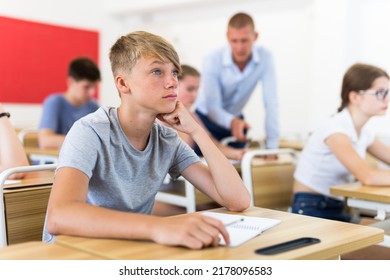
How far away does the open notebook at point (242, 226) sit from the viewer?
120 centimetres

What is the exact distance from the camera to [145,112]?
5.18 ft

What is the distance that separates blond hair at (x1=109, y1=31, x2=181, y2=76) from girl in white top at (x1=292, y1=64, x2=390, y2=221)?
124 centimetres

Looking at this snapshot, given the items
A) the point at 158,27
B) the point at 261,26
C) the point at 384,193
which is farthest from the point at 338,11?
the point at 384,193

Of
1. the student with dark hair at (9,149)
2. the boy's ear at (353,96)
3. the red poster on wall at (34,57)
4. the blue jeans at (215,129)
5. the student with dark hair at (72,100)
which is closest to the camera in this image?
the student with dark hair at (9,149)

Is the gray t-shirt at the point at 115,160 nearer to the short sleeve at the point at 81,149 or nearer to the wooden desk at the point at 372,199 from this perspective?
the short sleeve at the point at 81,149

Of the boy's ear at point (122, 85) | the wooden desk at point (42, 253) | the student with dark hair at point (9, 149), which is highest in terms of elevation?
the boy's ear at point (122, 85)

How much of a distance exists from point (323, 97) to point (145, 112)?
157 inches

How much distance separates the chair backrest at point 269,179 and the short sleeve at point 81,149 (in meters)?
1.07

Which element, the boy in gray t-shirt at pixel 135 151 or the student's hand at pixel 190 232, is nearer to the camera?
the student's hand at pixel 190 232

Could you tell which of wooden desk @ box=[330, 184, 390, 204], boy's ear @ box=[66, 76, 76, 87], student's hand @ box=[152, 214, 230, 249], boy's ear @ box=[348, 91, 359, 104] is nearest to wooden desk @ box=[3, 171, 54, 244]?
student's hand @ box=[152, 214, 230, 249]

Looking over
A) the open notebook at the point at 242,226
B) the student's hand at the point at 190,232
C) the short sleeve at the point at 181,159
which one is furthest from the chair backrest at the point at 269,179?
the student's hand at the point at 190,232

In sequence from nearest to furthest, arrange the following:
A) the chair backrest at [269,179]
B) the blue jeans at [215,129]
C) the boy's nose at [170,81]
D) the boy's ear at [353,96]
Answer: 1. the boy's nose at [170,81]
2. the chair backrest at [269,179]
3. the boy's ear at [353,96]
4. the blue jeans at [215,129]

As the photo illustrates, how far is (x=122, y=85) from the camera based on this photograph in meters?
1.59

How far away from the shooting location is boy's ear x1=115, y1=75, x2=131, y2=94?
158 cm
